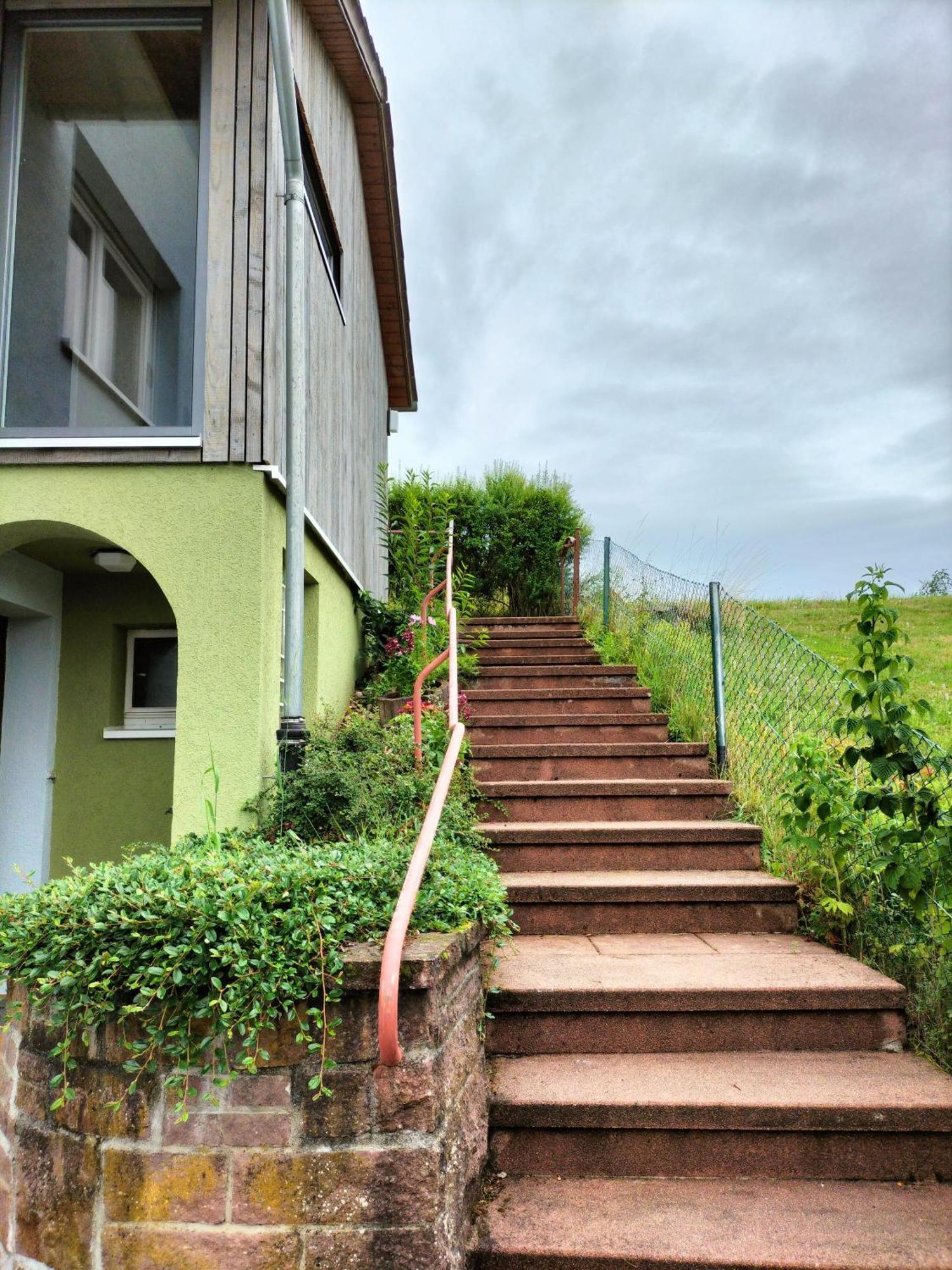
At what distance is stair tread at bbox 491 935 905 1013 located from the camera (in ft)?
10.3

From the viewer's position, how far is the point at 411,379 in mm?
11812

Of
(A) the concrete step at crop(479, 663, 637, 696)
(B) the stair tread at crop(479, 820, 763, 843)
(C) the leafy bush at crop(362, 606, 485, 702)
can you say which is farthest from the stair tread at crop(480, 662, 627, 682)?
(B) the stair tread at crop(479, 820, 763, 843)

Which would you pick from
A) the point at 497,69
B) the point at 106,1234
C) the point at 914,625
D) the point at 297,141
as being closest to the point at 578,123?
the point at 497,69

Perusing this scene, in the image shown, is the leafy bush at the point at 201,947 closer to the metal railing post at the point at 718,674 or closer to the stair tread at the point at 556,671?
the metal railing post at the point at 718,674

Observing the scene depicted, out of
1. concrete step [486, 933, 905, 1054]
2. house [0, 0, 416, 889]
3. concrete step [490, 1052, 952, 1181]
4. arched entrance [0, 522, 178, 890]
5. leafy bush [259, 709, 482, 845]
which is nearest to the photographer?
concrete step [490, 1052, 952, 1181]

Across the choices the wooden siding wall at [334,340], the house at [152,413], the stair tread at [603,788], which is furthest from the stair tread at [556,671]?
the stair tread at [603,788]

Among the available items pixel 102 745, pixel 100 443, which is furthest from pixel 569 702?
pixel 100 443

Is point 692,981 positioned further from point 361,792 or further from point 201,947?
point 201,947

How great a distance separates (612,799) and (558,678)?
2430 mm

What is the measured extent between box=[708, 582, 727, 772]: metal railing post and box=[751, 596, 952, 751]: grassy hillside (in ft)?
4.41

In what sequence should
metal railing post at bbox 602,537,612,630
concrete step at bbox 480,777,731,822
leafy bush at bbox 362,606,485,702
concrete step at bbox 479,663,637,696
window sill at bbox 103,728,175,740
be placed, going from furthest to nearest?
metal railing post at bbox 602,537,612,630, concrete step at bbox 479,663,637,696, leafy bush at bbox 362,606,485,702, window sill at bbox 103,728,175,740, concrete step at bbox 480,777,731,822

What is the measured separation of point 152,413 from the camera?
15.3ft

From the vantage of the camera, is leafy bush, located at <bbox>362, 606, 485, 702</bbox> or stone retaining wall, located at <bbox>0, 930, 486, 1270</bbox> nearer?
stone retaining wall, located at <bbox>0, 930, 486, 1270</bbox>

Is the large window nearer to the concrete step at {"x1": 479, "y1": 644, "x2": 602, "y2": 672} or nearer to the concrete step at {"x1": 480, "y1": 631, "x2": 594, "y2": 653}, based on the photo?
the concrete step at {"x1": 479, "y1": 644, "x2": 602, "y2": 672}
